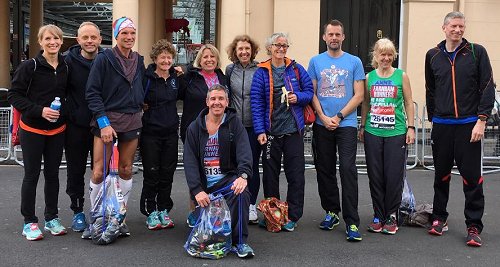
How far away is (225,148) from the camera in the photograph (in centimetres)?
534

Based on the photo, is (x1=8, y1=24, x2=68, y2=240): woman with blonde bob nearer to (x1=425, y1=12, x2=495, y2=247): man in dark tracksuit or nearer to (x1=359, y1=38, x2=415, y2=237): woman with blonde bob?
(x1=359, y1=38, x2=415, y2=237): woman with blonde bob

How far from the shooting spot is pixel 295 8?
40.6 ft

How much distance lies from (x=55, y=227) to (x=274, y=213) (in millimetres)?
2151

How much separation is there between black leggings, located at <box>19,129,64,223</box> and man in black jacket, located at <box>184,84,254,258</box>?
1292 mm

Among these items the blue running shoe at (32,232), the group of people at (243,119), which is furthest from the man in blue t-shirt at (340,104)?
the blue running shoe at (32,232)

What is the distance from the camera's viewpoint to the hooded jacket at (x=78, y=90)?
5574 mm

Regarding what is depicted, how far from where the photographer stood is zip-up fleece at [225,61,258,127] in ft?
19.6

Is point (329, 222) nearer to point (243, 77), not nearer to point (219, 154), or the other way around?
point (219, 154)

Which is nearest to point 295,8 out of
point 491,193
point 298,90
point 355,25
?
point 355,25

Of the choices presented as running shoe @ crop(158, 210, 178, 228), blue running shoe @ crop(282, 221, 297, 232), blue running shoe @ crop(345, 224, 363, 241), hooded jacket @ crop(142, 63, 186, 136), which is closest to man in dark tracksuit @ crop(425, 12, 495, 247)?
blue running shoe @ crop(345, 224, 363, 241)

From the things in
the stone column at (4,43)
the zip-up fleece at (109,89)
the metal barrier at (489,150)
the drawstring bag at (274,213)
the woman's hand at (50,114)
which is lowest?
the drawstring bag at (274,213)

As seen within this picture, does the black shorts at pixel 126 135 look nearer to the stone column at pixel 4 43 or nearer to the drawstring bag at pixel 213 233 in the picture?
the drawstring bag at pixel 213 233

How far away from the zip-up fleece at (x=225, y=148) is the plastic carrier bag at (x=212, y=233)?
0.90ft

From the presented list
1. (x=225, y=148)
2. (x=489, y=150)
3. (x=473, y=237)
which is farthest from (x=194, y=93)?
(x=489, y=150)
